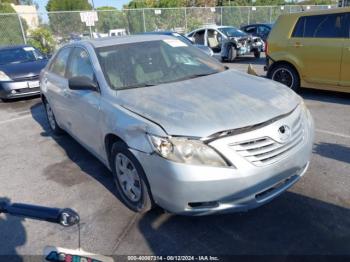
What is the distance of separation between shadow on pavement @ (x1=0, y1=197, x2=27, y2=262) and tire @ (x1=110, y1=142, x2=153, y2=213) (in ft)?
3.23

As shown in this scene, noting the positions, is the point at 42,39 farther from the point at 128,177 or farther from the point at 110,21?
the point at 128,177

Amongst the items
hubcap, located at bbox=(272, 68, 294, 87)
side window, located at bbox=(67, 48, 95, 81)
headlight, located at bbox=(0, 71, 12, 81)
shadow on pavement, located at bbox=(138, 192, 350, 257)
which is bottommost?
shadow on pavement, located at bbox=(138, 192, 350, 257)

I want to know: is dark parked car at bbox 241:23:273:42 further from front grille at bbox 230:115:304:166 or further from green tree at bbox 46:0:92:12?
green tree at bbox 46:0:92:12

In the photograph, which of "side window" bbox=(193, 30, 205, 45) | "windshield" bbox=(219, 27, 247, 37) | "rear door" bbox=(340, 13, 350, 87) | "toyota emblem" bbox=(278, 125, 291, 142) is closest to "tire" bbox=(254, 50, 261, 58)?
"windshield" bbox=(219, 27, 247, 37)

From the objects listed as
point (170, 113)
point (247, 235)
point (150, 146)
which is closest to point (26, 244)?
point (150, 146)

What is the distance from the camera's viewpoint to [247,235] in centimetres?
271

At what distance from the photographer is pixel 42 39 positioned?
17.9m

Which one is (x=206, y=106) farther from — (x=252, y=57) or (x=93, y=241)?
(x=252, y=57)

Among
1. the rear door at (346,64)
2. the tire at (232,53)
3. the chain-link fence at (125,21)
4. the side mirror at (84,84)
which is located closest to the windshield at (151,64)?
the side mirror at (84,84)

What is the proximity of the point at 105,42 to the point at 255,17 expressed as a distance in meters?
25.7

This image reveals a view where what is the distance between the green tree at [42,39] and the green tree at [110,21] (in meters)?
3.82

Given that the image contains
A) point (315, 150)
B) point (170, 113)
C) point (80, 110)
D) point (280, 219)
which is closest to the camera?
point (170, 113)

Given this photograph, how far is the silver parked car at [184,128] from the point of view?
7.88ft

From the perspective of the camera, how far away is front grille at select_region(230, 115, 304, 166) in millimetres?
2418
